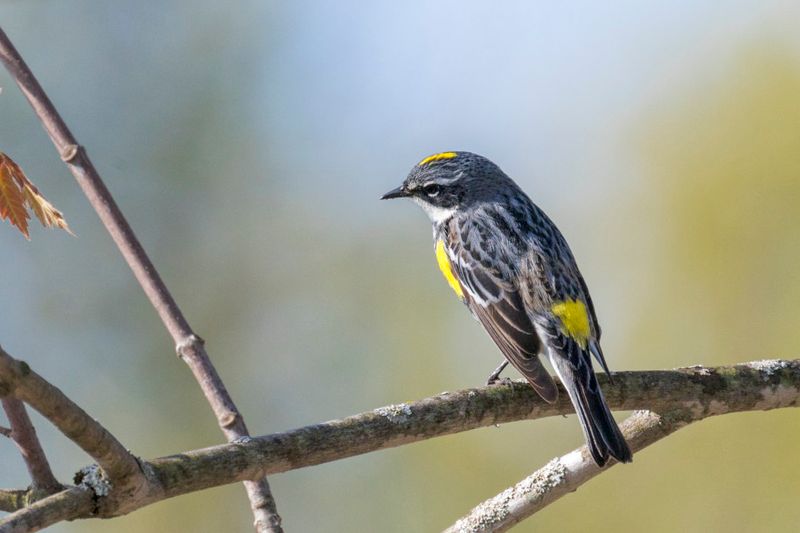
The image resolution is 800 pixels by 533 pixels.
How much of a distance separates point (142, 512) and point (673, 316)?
17.7ft

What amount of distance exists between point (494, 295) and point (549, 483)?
1.50 metres

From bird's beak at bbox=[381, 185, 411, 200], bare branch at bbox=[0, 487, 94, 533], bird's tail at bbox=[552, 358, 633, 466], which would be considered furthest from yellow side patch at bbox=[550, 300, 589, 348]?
bare branch at bbox=[0, 487, 94, 533]

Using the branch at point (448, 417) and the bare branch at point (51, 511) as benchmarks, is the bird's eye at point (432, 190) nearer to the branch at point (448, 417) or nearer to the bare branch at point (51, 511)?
the branch at point (448, 417)

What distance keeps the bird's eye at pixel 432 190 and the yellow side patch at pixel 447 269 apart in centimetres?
34

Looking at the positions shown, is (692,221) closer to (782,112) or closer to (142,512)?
(782,112)

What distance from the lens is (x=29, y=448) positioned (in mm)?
2686

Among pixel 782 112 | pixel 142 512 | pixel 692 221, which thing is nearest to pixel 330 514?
pixel 142 512

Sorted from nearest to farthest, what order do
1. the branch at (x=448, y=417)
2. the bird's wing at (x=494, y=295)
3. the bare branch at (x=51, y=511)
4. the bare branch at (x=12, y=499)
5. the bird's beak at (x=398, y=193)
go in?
the bare branch at (x=51, y=511) → the bare branch at (x=12, y=499) → the branch at (x=448, y=417) → the bird's wing at (x=494, y=295) → the bird's beak at (x=398, y=193)

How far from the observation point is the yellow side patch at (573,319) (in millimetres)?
5340

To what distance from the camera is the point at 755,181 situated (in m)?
8.72

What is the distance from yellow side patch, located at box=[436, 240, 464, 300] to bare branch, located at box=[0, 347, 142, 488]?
3.28 m

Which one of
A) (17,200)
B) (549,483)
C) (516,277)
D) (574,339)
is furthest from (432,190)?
(17,200)

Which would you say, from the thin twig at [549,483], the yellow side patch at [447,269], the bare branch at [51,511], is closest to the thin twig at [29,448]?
the bare branch at [51,511]

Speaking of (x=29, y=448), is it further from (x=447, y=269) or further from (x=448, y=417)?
(x=447, y=269)
